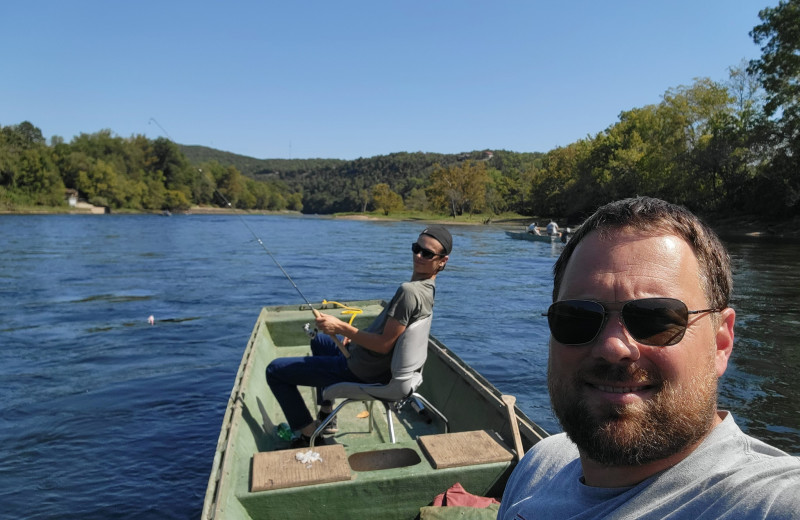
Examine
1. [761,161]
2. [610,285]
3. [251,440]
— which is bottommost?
[251,440]

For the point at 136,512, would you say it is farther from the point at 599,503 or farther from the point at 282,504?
the point at 599,503

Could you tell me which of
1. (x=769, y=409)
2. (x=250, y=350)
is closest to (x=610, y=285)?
(x=250, y=350)

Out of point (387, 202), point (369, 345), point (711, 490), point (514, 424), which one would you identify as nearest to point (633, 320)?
point (711, 490)

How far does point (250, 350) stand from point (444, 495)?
3.56m

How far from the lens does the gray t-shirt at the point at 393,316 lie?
14.7 feet

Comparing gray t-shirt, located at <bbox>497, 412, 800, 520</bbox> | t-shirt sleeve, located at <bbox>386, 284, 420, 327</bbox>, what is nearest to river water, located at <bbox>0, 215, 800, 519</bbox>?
t-shirt sleeve, located at <bbox>386, 284, 420, 327</bbox>

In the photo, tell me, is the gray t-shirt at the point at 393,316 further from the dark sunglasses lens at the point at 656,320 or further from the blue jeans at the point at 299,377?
the dark sunglasses lens at the point at 656,320

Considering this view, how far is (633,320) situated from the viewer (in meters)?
1.29

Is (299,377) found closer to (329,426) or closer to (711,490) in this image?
(329,426)

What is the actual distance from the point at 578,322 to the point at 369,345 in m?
3.36

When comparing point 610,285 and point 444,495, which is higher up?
point 610,285

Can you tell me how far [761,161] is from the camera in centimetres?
4000

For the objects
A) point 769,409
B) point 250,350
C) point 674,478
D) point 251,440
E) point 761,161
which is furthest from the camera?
point 761,161

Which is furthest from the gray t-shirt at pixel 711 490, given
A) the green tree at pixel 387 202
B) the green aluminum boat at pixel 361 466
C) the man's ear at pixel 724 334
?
the green tree at pixel 387 202
